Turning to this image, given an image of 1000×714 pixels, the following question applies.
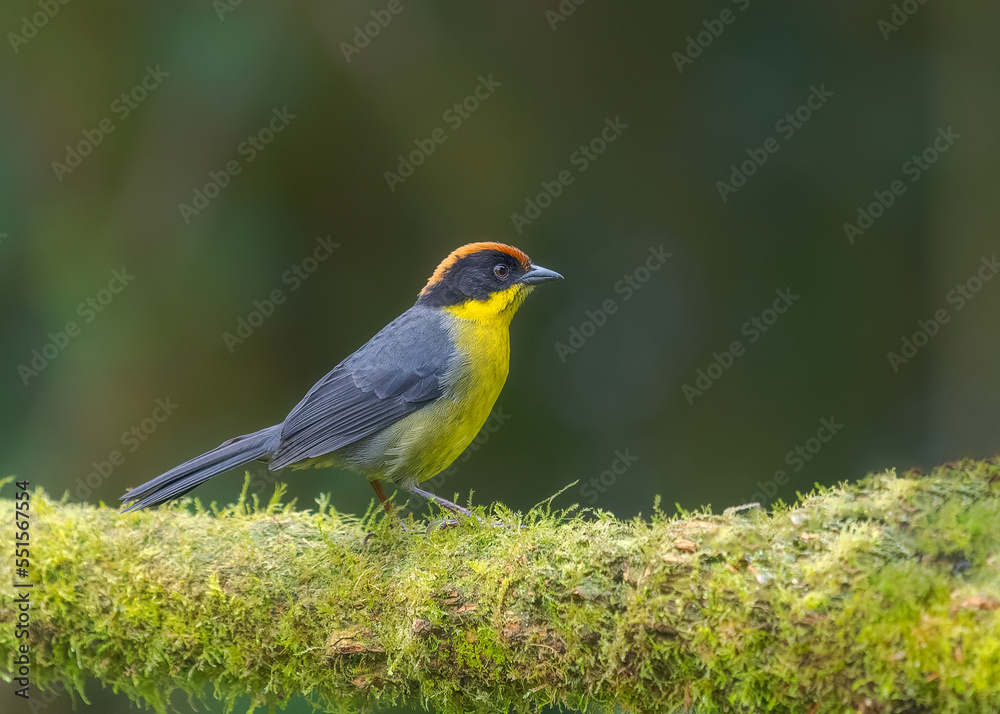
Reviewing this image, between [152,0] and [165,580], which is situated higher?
[152,0]

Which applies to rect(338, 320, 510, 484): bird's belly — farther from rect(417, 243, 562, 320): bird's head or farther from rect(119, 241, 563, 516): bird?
rect(417, 243, 562, 320): bird's head

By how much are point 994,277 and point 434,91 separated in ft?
12.9

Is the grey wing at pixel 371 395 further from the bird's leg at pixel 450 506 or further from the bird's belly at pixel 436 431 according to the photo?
the bird's leg at pixel 450 506

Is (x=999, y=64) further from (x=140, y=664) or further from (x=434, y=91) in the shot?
(x=140, y=664)

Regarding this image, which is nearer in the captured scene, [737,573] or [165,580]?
[737,573]

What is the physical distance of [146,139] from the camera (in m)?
5.48

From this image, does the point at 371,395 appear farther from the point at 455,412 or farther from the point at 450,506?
the point at 450,506

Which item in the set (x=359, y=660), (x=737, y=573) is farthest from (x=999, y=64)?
(x=359, y=660)

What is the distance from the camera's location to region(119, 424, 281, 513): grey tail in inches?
132

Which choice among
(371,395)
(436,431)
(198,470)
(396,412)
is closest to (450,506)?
(436,431)

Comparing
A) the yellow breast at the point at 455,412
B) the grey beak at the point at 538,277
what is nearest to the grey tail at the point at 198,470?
the yellow breast at the point at 455,412

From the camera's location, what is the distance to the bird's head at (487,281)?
13.6ft

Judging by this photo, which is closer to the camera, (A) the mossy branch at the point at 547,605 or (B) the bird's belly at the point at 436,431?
A: (A) the mossy branch at the point at 547,605

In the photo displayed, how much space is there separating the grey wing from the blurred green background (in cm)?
162
